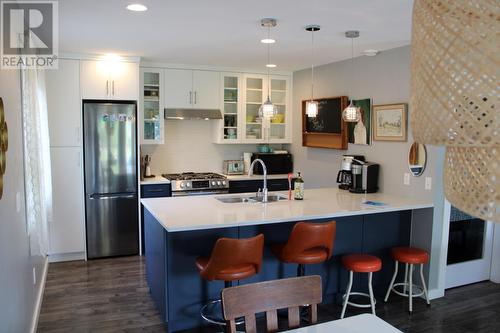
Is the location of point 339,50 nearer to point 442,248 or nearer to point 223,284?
point 442,248

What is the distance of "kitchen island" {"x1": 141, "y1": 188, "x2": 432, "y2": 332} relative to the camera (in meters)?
3.29

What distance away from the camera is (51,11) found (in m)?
3.10

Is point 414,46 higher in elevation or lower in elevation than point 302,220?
higher

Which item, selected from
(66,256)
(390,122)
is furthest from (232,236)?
(66,256)

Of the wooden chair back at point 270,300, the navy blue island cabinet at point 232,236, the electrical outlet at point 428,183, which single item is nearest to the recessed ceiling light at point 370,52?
the electrical outlet at point 428,183

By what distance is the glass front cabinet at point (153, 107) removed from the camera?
18.0 feet

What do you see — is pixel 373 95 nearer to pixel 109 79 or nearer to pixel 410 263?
pixel 410 263

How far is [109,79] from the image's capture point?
509 centimetres

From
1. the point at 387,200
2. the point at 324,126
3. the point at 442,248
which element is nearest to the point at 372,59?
the point at 324,126

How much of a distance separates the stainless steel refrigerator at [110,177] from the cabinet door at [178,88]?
1.90ft

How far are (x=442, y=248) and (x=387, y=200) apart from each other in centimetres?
68

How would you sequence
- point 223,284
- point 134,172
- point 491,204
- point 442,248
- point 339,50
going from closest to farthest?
point 491,204 < point 223,284 < point 442,248 < point 339,50 < point 134,172

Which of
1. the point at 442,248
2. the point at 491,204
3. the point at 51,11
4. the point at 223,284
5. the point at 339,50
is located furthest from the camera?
the point at 339,50

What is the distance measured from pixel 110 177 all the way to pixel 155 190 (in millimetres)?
562
